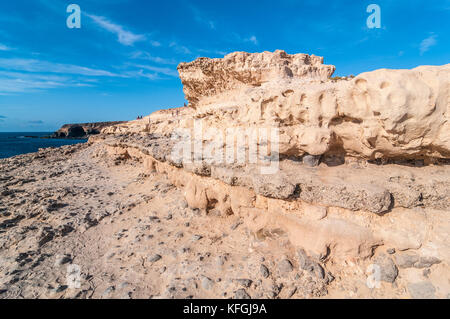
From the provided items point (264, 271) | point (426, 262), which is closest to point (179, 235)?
point (264, 271)

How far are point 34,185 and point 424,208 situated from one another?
9760 millimetres

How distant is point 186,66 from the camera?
582cm

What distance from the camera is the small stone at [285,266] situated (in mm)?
2621

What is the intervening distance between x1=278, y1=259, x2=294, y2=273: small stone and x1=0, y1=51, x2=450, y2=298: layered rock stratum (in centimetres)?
1

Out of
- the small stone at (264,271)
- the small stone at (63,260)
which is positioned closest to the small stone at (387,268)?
the small stone at (264,271)

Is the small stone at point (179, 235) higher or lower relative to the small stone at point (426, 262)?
lower

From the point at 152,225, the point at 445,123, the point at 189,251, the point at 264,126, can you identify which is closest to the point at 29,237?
the point at 152,225

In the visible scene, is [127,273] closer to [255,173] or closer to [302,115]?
[255,173]

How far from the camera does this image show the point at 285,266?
8.69 feet

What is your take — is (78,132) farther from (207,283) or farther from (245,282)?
(245,282)

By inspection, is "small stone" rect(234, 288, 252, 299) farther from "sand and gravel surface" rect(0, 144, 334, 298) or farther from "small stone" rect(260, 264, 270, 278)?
"small stone" rect(260, 264, 270, 278)

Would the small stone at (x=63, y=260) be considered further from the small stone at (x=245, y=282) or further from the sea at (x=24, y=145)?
the sea at (x=24, y=145)

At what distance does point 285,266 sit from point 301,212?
0.77 meters

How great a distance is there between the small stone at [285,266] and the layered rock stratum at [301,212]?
13 mm
